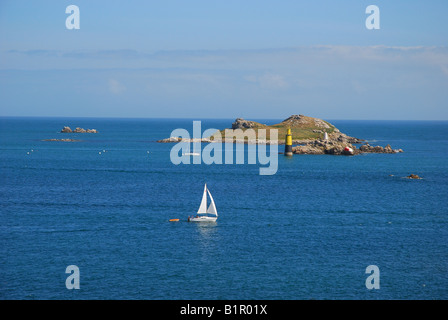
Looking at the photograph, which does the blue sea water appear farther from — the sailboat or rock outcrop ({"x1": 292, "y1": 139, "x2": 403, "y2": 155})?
rock outcrop ({"x1": 292, "y1": 139, "x2": 403, "y2": 155})

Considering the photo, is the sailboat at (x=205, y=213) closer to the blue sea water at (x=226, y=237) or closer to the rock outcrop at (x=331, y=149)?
the blue sea water at (x=226, y=237)

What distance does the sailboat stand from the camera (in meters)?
78.1

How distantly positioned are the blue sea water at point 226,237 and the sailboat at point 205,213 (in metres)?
1.38

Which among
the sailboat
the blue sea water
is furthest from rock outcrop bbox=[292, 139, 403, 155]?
the sailboat

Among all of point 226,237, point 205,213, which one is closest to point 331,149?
point 205,213

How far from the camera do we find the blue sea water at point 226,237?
51.9 m

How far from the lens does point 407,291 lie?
2021 inches

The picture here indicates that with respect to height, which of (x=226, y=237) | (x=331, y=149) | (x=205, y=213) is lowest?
(x=226, y=237)

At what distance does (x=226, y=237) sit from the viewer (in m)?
69.4

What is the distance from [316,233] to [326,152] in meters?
117

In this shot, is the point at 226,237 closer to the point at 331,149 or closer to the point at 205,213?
the point at 205,213

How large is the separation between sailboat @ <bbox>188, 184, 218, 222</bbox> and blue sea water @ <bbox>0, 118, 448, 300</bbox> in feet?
4.53

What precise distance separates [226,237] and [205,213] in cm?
1253
